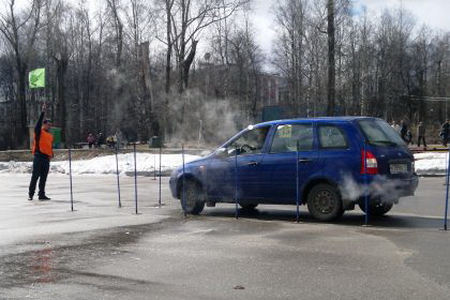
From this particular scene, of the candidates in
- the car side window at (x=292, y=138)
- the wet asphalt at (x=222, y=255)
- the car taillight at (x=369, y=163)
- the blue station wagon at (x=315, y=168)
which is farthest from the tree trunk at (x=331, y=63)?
the car taillight at (x=369, y=163)

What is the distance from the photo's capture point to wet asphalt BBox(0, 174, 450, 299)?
5715 mm

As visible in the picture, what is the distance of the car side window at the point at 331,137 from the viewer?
9.65m

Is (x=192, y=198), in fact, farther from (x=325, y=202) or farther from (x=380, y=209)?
(x=380, y=209)

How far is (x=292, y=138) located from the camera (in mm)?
10297

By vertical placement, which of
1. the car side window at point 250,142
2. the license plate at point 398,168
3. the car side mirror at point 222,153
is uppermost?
the car side window at point 250,142

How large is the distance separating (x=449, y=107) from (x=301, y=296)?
81709 millimetres

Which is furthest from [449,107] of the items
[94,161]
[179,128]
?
[94,161]

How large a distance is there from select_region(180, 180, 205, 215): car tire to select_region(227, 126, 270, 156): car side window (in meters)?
1.03

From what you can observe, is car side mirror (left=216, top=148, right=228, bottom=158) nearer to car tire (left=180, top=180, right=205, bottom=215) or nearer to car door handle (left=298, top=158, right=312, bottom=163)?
car tire (left=180, top=180, right=205, bottom=215)

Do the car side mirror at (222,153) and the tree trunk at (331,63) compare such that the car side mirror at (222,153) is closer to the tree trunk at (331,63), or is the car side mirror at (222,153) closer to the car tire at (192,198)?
the car tire at (192,198)

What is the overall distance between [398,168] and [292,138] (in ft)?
5.95

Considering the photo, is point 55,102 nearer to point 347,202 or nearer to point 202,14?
point 202,14

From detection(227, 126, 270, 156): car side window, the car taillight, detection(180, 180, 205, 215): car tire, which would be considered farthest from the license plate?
detection(180, 180, 205, 215): car tire

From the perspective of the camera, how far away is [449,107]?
267 feet
